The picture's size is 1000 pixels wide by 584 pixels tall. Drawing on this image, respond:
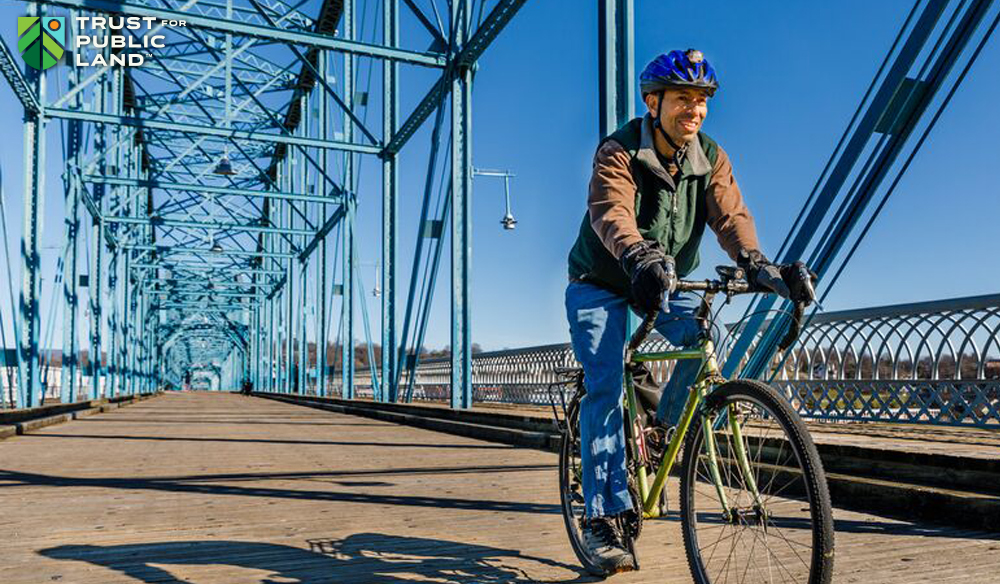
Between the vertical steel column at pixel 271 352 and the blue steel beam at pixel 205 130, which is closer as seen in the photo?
the blue steel beam at pixel 205 130

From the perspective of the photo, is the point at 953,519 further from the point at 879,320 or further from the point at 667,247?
the point at 879,320

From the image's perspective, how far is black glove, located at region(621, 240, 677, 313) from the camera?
2156 mm

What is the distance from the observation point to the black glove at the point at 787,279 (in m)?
2.17

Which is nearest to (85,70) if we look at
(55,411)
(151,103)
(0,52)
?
(151,103)

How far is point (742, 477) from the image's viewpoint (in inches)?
84.7

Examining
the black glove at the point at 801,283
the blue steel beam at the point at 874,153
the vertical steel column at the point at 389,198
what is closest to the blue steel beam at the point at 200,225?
the vertical steel column at the point at 389,198

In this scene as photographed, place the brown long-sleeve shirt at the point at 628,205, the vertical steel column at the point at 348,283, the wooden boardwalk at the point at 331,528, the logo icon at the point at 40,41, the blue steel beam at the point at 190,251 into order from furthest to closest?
the blue steel beam at the point at 190,251 → the vertical steel column at the point at 348,283 → the logo icon at the point at 40,41 → the wooden boardwalk at the point at 331,528 → the brown long-sleeve shirt at the point at 628,205

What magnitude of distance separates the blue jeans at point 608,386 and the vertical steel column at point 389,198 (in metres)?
12.8

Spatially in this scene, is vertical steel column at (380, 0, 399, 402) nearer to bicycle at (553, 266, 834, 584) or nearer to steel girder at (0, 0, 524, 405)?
steel girder at (0, 0, 524, 405)

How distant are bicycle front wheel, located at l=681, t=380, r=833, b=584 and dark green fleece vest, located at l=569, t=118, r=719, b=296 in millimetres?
644

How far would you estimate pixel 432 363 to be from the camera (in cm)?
2608

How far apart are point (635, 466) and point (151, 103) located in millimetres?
27382

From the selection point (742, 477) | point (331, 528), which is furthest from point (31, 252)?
point (742, 477)

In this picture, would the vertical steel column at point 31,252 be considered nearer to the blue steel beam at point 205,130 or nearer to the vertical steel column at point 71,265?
the blue steel beam at point 205,130
